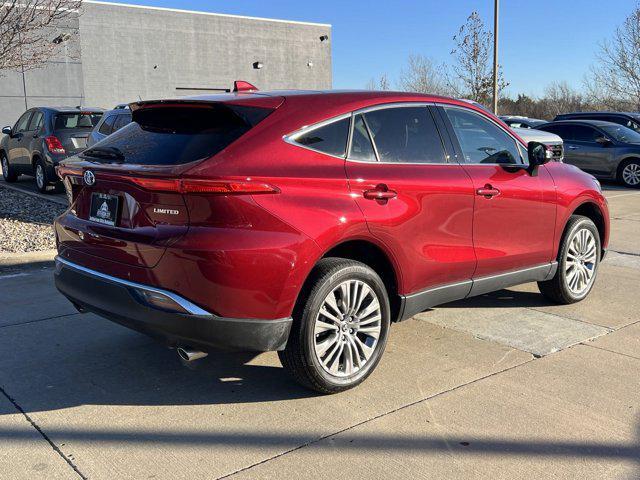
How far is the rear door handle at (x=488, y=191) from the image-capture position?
4543 millimetres

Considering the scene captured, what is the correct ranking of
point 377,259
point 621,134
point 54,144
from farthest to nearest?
point 621,134
point 54,144
point 377,259

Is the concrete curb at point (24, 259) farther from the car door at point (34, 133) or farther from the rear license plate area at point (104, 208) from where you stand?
the car door at point (34, 133)

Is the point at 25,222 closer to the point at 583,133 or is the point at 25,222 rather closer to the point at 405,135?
the point at 405,135

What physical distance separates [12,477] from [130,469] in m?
0.53

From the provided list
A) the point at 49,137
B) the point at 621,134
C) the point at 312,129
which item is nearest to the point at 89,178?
the point at 312,129

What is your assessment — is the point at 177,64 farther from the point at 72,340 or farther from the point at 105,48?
the point at 72,340

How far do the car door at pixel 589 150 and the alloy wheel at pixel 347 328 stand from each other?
44.2 ft

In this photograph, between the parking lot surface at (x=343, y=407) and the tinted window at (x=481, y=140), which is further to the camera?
the tinted window at (x=481, y=140)

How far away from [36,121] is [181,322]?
425 inches

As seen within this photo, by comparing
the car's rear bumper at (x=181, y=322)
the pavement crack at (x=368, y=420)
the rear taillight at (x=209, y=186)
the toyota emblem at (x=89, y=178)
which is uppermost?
the toyota emblem at (x=89, y=178)

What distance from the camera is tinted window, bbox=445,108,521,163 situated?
4.67 metres

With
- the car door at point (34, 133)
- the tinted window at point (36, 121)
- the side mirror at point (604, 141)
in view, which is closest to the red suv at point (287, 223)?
the car door at point (34, 133)

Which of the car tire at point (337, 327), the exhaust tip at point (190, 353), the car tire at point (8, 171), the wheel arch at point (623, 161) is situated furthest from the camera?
the wheel arch at point (623, 161)

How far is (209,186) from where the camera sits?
→ 3219 millimetres
